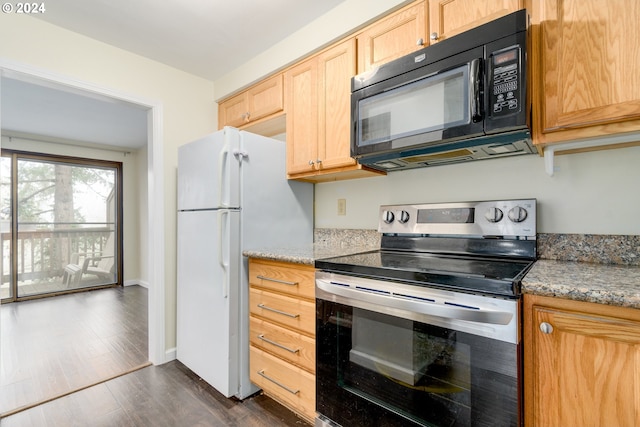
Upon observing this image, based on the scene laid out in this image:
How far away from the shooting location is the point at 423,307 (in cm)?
108

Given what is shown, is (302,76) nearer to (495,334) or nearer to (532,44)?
(532,44)

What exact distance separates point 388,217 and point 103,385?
2.21 metres

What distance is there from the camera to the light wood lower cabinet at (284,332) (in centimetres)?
156

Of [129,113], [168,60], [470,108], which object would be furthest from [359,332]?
[129,113]

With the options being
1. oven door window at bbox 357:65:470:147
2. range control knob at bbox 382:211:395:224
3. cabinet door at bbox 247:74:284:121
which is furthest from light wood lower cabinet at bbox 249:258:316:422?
cabinet door at bbox 247:74:284:121

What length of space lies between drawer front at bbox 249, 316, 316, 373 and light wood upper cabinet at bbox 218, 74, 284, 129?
58.6 inches

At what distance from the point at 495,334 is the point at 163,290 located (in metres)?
2.31

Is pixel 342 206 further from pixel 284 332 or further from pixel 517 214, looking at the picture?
pixel 517 214

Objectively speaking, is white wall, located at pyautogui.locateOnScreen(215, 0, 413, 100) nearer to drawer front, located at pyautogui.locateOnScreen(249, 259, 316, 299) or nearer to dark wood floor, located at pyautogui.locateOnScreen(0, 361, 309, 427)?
drawer front, located at pyautogui.locateOnScreen(249, 259, 316, 299)

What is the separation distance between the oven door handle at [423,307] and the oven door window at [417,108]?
0.74 m

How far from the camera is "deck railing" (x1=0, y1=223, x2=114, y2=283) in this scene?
14.4ft

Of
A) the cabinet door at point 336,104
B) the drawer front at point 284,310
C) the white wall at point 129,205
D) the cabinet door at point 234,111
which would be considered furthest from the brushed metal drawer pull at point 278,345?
the white wall at point 129,205

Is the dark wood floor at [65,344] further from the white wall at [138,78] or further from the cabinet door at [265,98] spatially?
the cabinet door at [265,98]

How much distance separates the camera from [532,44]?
1.20 m
